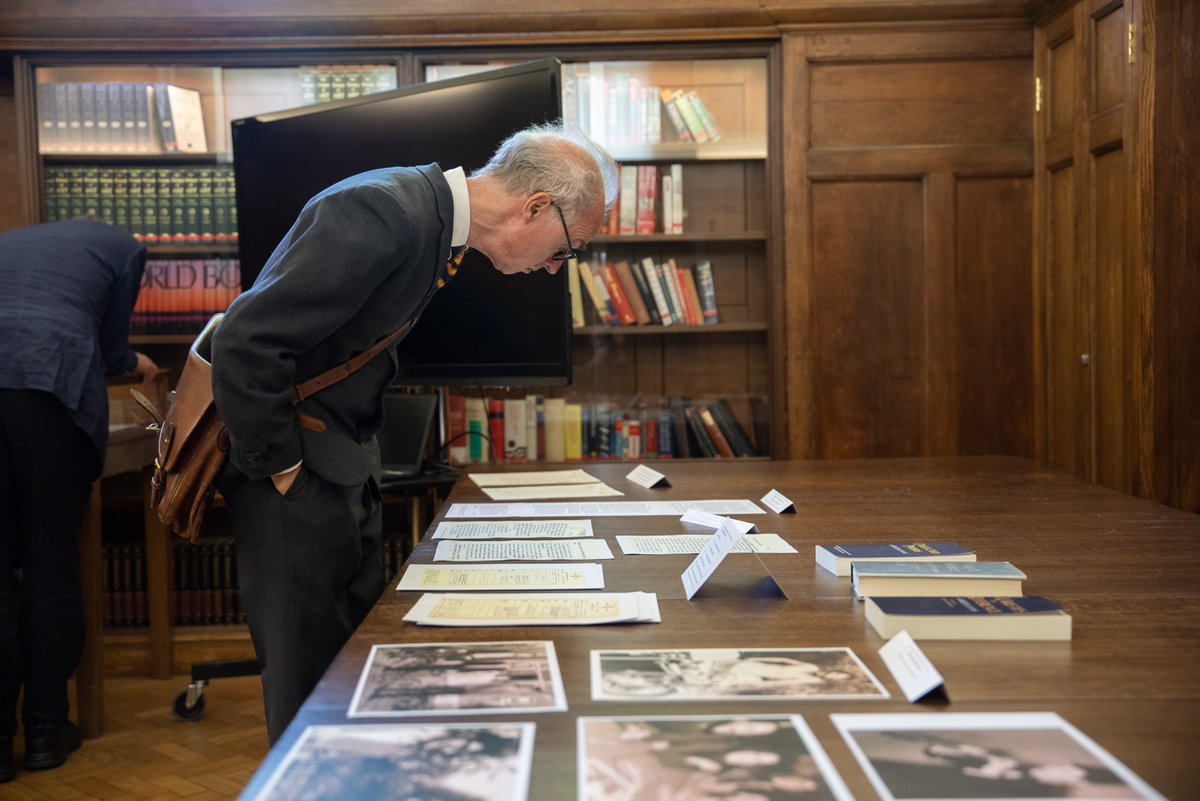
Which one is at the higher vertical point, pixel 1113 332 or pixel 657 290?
pixel 657 290

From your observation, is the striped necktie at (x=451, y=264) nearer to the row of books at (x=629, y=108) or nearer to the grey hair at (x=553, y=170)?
the grey hair at (x=553, y=170)

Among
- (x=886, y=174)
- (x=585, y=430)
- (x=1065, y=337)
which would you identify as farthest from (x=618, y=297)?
Result: (x=1065, y=337)

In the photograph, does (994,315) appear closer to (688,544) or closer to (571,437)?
(571,437)

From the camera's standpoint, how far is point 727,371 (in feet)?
13.0

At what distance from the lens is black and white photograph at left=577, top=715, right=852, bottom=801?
865mm

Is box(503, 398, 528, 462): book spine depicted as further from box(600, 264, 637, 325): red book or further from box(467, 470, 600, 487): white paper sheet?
box(467, 470, 600, 487): white paper sheet

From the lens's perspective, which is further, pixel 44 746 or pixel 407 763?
pixel 44 746

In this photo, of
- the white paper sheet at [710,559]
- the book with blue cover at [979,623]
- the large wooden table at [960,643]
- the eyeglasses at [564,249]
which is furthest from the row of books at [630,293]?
the book with blue cover at [979,623]

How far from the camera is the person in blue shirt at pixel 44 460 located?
2734mm

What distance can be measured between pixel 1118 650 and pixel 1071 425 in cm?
246

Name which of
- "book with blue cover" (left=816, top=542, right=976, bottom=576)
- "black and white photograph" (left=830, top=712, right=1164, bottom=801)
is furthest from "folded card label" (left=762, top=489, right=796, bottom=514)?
"black and white photograph" (left=830, top=712, right=1164, bottom=801)

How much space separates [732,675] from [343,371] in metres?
0.94

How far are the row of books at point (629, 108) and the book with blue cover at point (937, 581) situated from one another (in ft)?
8.63

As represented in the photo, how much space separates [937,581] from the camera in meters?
1.41
